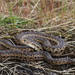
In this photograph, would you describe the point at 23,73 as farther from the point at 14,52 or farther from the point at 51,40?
the point at 51,40

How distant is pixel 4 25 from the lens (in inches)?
268

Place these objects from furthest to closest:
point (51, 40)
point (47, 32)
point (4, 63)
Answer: point (47, 32) < point (51, 40) < point (4, 63)

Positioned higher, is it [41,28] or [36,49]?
[41,28]

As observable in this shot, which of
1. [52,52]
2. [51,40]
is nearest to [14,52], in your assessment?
[52,52]

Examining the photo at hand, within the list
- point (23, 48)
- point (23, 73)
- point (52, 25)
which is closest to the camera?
point (23, 73)

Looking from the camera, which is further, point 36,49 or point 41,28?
point 41,28

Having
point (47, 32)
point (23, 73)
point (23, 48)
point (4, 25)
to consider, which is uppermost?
point (4, 25)

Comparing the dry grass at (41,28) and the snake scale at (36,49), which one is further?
the snake scale at (36,49)

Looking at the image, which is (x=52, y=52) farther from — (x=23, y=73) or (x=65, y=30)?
(x=65, y=30)

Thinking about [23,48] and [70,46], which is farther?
[70,46]

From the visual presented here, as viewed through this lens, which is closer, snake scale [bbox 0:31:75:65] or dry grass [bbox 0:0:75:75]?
dry grass [bbox 0:0:75:75]

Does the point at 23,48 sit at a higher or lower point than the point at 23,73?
higher

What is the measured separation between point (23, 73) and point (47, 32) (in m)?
2.88

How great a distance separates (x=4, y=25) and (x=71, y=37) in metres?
3.22
